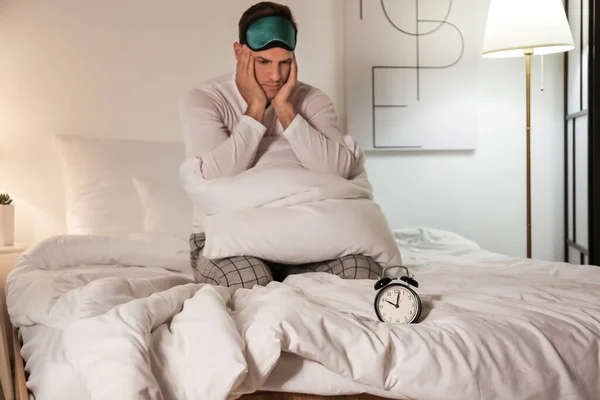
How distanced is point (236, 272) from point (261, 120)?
57 centimetres

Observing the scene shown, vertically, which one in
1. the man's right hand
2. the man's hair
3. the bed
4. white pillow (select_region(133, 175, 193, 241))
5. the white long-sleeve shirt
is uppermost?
the man's hair

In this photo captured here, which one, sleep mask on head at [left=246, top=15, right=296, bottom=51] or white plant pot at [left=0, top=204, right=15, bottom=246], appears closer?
sleep mask on head at [left=246, top=15, right=296, bottom=51]

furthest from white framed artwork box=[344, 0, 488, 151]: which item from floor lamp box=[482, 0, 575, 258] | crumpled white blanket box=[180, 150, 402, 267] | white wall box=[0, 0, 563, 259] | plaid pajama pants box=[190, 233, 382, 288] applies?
plaid pajama pants box=[190, 233, 382, 288]

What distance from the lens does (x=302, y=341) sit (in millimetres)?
1271

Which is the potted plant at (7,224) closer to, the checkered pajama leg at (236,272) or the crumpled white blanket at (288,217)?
the crumpled white blanket at (288,217)

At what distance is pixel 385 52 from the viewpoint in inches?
136

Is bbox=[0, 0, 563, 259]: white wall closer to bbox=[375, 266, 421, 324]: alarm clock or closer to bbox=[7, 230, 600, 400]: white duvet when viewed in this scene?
bbox=[7, 230, 600, 400]: white duvet

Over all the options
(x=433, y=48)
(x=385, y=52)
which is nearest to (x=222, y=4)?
(x=385, y=52)

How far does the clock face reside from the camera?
1472mm

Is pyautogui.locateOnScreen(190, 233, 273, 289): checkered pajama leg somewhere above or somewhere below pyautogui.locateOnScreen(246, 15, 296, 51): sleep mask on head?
below

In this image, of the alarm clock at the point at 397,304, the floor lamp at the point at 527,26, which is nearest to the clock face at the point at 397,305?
the alarm clock at the point at 397,304

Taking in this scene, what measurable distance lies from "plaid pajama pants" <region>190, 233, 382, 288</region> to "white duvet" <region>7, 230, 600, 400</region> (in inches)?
7.8

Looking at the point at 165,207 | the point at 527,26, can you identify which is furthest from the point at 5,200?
the point at 527,26

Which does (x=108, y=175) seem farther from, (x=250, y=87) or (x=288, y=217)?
(x=288, y=217)
